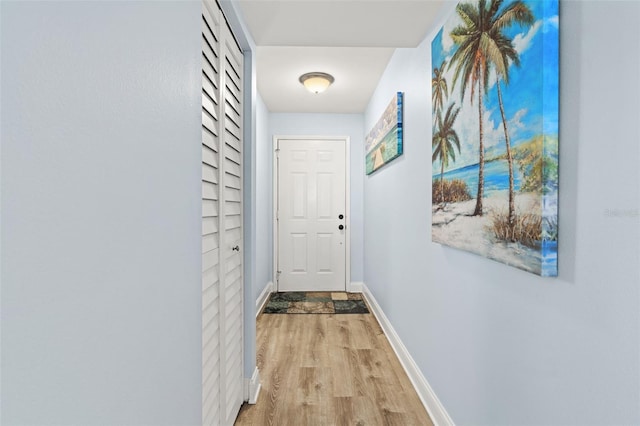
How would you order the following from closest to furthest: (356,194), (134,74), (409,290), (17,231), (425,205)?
1. (17,231)
2. (134,74)
3. (425,205)
4. (409,290)
5. (356,194)

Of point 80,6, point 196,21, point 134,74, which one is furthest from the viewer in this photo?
Result: point 196,21

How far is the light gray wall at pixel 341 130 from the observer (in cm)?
449

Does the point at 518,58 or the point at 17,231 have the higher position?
the point at 518,58

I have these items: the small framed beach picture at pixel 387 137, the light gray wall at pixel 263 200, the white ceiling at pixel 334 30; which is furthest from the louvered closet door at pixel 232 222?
the light gray wall at pixel 263 200

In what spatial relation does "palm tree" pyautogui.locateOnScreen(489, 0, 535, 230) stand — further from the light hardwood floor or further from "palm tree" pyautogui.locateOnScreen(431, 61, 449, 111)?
the light hardwood floor

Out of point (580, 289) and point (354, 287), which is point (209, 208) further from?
point (354, 287)

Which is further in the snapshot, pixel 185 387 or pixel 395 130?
pixel 395 130

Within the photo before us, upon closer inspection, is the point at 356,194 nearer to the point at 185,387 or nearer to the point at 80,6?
the point at 185,387

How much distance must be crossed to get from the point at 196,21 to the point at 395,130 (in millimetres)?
1744

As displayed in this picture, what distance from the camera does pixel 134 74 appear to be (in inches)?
27.6

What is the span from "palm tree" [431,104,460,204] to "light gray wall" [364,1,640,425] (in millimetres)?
437

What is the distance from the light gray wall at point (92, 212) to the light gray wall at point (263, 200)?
110 inches

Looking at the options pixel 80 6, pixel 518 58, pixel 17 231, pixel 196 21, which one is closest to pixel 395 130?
pixel 518 58

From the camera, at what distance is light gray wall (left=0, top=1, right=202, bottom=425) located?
445 mm
